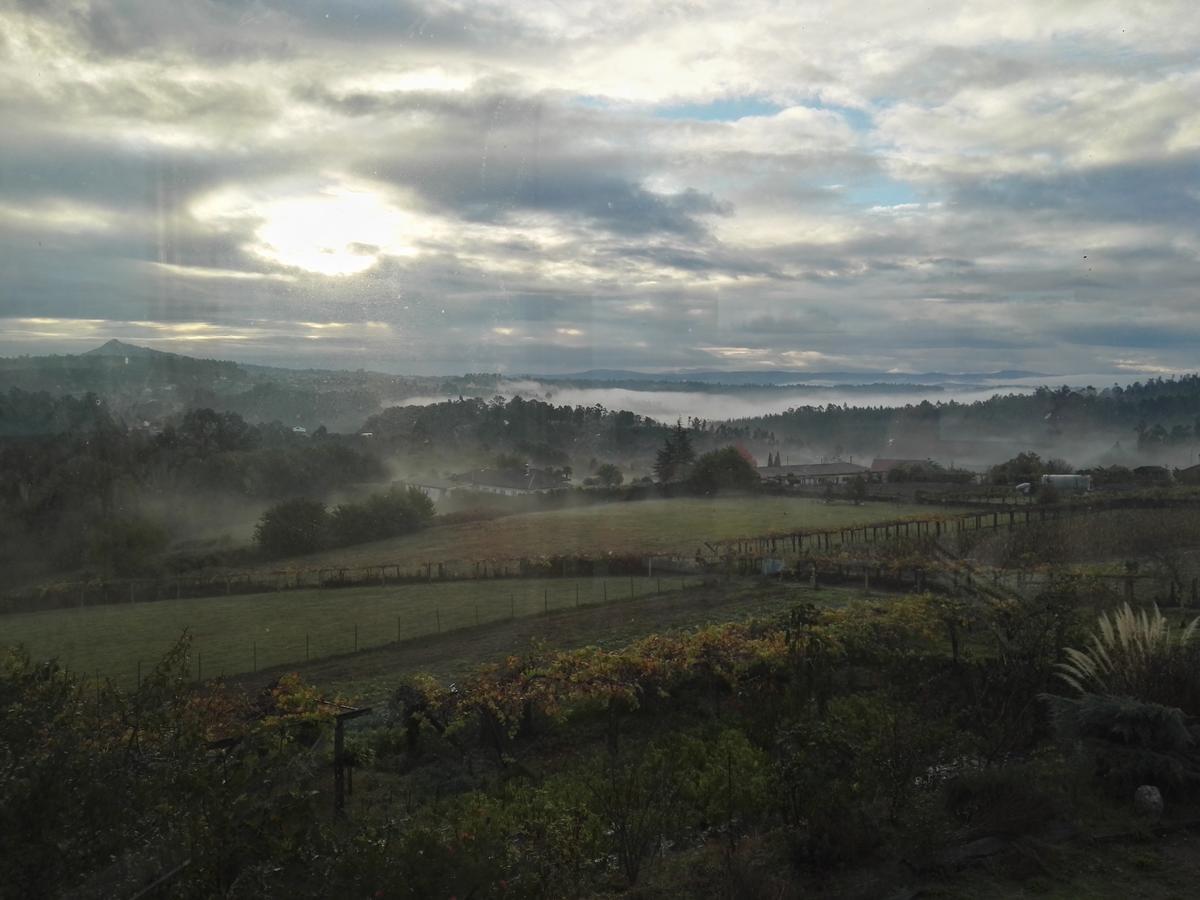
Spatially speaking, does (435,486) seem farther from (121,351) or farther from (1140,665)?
(1140,665)

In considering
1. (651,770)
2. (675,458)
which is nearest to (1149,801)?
(651,770)

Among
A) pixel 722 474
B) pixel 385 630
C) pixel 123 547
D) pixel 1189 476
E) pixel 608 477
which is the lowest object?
pixel 608 477

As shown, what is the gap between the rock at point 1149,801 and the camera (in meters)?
5.08

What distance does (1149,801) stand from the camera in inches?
202

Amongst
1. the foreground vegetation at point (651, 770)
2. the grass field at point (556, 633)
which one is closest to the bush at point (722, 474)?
the grass field at point (556, 633)

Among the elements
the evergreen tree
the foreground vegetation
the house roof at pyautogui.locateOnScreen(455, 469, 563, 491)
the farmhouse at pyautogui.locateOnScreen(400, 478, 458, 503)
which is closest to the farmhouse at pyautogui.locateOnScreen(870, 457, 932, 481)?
the evergreen tree

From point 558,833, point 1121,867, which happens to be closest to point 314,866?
point 558,833

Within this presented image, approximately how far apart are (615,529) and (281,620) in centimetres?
1321

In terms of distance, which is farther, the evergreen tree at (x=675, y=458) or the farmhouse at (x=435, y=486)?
the evergreen tree at (x=675, y=458)

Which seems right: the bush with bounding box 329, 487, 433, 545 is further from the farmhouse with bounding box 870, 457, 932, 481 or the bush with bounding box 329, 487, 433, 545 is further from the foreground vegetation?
the farmhouse with bounding box 870, 457, 932, 481

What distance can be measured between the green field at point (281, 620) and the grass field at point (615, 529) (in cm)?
346

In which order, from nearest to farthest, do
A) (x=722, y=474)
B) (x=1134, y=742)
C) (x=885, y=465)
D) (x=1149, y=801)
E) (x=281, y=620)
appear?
(x=1149, y=801) < (x=1134, y=742) < (x=281, y=620) < (x=722, y=474) < (x=885, y=465)

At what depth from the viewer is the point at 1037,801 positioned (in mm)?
4723

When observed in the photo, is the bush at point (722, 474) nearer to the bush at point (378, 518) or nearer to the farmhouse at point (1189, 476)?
the bush at point (378, 518)
